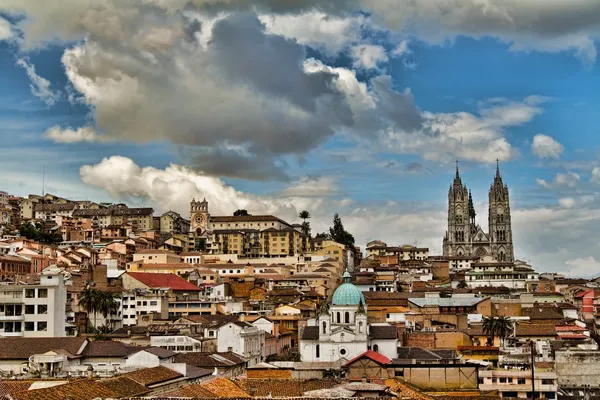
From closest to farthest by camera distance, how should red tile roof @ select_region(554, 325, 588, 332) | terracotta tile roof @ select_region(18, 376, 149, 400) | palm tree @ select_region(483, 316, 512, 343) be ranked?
terracotta tile roof @ select_region(18, 376, 149, 400)
palm tree @ select_region(483, 316, 512, 343)
red tile roof @ select_region(554, 325, 588, 332)

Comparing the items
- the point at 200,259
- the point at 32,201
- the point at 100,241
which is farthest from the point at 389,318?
the point at 32,201

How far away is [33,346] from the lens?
59.1 m

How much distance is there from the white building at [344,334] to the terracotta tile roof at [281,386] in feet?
72.4

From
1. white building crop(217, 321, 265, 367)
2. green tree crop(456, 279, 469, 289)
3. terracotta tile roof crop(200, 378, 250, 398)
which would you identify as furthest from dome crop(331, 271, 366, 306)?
green tree crop(456, 279, 469, 289)

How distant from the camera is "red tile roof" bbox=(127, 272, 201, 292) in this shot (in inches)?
4316

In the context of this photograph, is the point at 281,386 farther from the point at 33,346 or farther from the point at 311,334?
the point at 311,334

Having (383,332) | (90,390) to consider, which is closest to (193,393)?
(90,390)

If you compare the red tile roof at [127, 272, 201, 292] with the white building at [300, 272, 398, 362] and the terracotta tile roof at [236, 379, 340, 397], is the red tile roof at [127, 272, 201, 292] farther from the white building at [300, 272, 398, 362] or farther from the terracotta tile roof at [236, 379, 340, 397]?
the terracotta tile roof at [236, 379, 340, 397]

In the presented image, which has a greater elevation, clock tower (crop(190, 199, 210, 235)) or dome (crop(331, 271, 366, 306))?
clock tower (crop(190, 199, 210, 235))

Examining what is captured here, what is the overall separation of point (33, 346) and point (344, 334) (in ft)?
90.4

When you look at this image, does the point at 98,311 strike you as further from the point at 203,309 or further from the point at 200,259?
the point at 200,259

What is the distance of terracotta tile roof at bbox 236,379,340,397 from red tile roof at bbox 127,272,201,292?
2237 inches

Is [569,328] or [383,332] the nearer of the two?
[383,332]

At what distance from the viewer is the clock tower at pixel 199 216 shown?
183 meters
